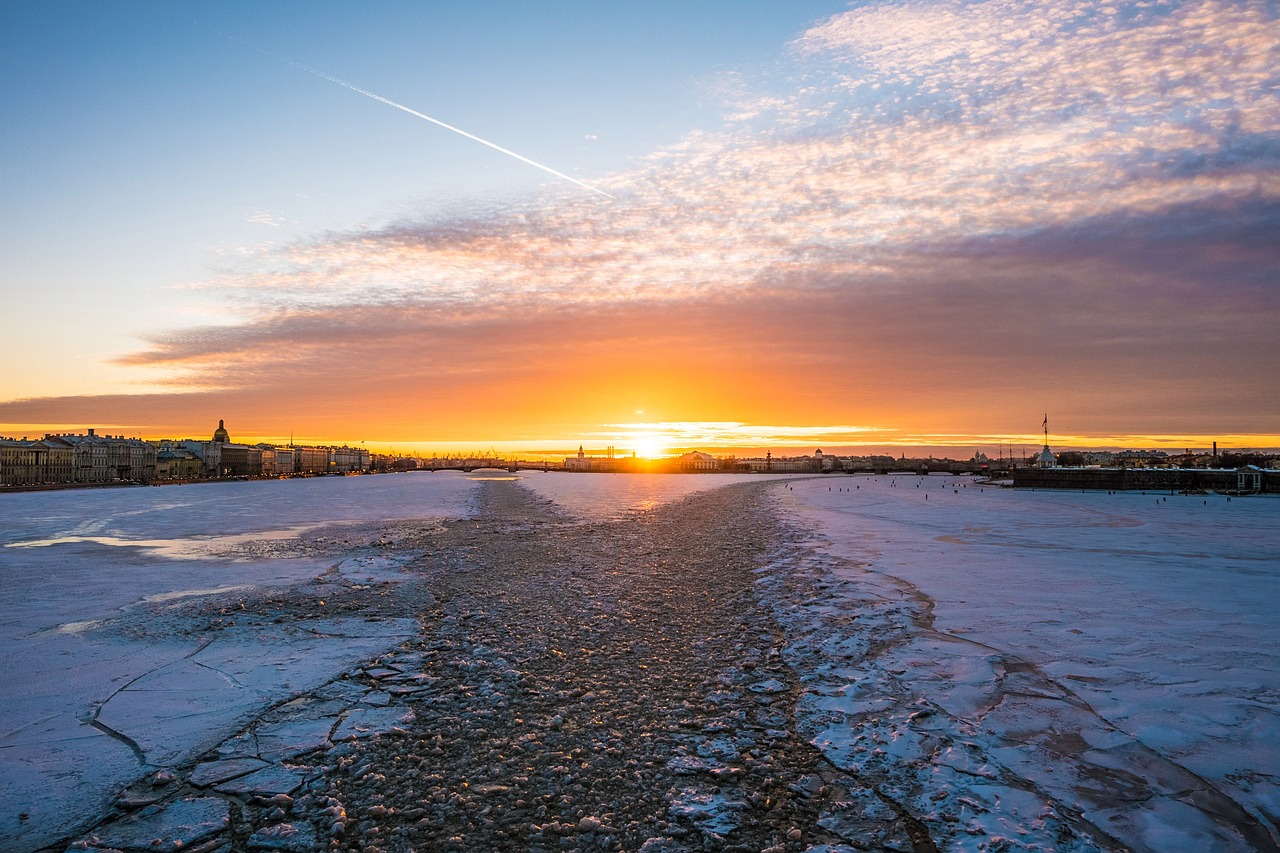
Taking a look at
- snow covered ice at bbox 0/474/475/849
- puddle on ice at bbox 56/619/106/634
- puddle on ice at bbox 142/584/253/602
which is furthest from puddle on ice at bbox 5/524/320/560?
puddle on ice at bbox 56/619/106/634

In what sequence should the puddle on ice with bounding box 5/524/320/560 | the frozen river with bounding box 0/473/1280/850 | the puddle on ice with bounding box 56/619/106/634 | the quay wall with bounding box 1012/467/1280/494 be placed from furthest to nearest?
the quay wall with bounding box 1012/467/1280/494 < the puddle on ice with bounding box 5/524/320/560 < the puddle on ice with bounding box 56/619/106/634 < the frozen river with bounding box 0/473/1280/850

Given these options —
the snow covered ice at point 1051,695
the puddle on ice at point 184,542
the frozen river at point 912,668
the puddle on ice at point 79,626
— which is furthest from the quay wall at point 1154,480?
the puddle on ice at point 79,626

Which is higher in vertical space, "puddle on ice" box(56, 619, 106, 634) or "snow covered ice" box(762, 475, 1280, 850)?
"snow covered ice" box(762, 475, 1280, 850)

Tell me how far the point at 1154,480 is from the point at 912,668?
11726cm

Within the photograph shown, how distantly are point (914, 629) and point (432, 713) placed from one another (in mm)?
7249

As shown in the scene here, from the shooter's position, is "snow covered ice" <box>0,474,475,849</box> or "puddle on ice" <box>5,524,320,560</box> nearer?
"snow covered ice" <box>0,474,475,849</box>

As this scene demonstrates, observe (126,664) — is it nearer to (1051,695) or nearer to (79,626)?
(79,626)

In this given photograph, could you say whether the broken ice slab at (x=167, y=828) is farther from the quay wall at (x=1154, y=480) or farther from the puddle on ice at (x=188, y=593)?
the quay wall at (x=1154, y=480)

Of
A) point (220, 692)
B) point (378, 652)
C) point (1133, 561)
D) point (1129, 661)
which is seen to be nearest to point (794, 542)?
point (1133, 561)

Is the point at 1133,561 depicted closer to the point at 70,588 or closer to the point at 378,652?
the point at 378,652

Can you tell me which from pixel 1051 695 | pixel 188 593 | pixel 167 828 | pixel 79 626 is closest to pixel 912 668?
pixel 1051 695

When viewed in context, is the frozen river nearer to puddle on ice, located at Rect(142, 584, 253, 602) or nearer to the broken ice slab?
puddle on ice, located at Rect(142, 584, 253, 602)

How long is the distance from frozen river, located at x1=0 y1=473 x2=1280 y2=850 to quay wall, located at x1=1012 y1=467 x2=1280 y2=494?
96996 mm

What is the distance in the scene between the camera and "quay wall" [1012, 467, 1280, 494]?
93.2 metres
